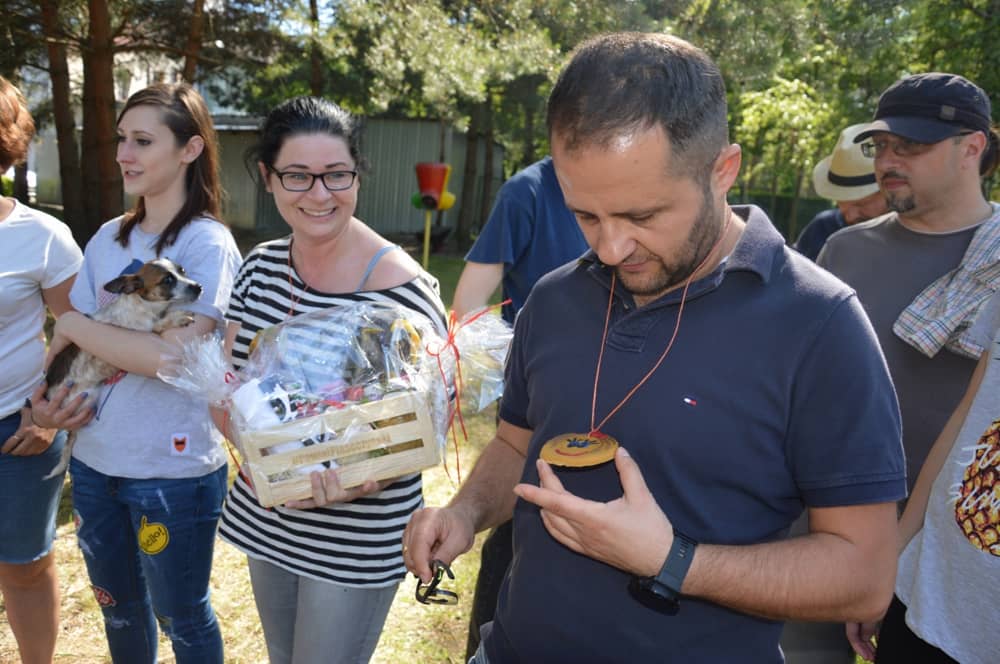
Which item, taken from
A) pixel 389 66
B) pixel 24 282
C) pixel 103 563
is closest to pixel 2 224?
pixel 24 282

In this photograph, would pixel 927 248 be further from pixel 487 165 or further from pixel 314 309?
pixel 487 165

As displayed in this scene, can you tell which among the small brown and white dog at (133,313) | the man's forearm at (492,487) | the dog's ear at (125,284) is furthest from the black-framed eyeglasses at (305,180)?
the man's forearm at (492,487)

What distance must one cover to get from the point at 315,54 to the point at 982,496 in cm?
1428

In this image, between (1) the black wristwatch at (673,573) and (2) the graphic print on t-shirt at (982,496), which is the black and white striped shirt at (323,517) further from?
(2) the graphic print on t-shirt at (982,496)

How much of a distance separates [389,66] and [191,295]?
378 inches

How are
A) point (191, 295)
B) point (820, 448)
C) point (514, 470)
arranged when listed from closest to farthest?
point (820, 448), point (514, 470), point (191, 295)

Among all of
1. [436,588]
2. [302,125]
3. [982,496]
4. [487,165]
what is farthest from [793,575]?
[487,165]

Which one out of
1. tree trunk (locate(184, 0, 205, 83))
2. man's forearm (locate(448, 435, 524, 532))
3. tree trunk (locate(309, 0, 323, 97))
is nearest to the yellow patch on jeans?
man's forearm (locate(448, 435, 524, 532))

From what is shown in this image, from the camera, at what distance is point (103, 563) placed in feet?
9.33

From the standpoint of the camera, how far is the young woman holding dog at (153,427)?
271 centimetres

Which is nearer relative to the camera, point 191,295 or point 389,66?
point 191,295

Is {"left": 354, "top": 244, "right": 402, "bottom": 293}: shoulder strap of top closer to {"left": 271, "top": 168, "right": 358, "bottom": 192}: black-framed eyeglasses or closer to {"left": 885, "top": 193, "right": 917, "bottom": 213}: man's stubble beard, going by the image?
{"left": 271, "top": 168, "right": 358, "bottom": 192}: black-framed eyeglasses

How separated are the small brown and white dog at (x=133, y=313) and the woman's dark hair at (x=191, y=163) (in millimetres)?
128

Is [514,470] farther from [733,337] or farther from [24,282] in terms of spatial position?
[24,282]
